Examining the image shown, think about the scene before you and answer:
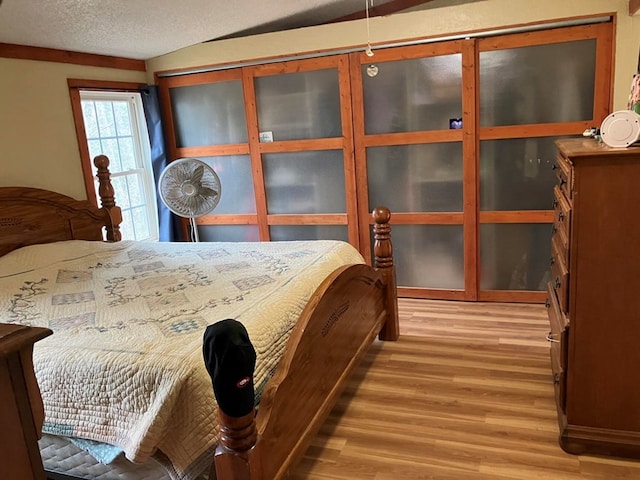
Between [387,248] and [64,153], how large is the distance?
97.0 inches

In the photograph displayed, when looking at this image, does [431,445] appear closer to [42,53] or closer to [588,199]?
[588,199]

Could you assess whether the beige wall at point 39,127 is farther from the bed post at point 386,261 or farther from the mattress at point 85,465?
the bed post at point 386,261

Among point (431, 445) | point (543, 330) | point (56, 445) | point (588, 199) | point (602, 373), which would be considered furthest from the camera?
point (543, 330)

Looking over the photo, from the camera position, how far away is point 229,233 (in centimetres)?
490

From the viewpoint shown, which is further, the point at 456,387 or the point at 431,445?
the point at 456,387

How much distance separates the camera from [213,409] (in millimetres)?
1700

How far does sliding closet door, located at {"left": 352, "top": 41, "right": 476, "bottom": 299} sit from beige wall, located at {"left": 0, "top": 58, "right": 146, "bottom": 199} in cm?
216

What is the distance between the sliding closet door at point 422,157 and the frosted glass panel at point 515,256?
0.12 meters

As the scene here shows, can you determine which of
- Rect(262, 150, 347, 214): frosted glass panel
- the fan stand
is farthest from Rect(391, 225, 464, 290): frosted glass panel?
the fan stand

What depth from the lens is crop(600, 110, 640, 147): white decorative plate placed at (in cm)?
199

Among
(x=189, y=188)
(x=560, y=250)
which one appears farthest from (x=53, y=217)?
(x=560, y=250)

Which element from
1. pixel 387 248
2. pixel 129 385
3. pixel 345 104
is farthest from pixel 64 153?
pixel 129 385

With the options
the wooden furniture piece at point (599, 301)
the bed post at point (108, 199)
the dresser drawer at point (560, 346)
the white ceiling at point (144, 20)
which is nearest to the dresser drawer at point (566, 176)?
the wooden furniture piece at point (599, 301)

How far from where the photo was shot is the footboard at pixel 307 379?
1607 mm
